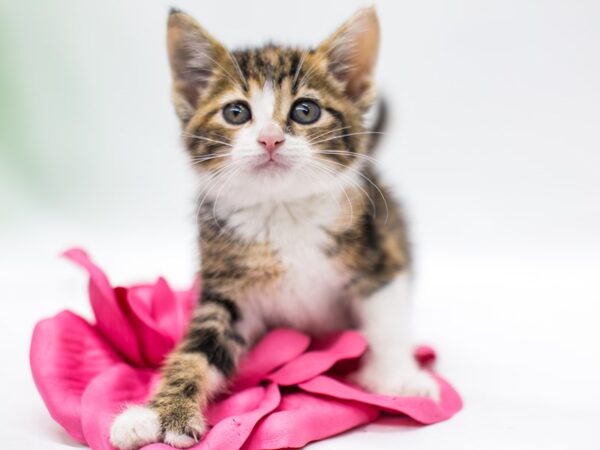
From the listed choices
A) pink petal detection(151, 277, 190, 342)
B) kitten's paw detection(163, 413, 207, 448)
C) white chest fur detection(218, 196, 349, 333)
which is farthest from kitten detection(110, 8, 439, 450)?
pink petal detection(151, 277, 190, 342)

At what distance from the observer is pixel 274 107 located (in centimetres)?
174

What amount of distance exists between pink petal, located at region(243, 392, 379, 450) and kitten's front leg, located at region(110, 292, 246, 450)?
146mm

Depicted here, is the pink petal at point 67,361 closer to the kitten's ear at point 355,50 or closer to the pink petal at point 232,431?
the pink petal at point 232,431

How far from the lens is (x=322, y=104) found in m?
1.83

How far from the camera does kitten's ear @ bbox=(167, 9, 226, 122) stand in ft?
6.05

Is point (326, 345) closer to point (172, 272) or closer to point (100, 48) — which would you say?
point (172, 272)

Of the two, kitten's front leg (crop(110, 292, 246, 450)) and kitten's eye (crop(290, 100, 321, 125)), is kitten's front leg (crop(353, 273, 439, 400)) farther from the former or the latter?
kitten's eye (crop(290, 100, 321, 125))

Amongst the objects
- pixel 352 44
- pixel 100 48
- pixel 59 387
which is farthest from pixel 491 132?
pixel 59 387

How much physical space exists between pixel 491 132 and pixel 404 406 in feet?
5.68

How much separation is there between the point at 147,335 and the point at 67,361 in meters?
0.24

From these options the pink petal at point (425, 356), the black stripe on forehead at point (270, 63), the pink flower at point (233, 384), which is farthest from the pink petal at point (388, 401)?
the black stripe on forehead at point (270, 63)

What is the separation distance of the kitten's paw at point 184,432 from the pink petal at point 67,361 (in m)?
0.24

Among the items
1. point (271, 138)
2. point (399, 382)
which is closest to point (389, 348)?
point (399, 382)

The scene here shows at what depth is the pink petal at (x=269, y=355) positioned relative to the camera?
183 cm
